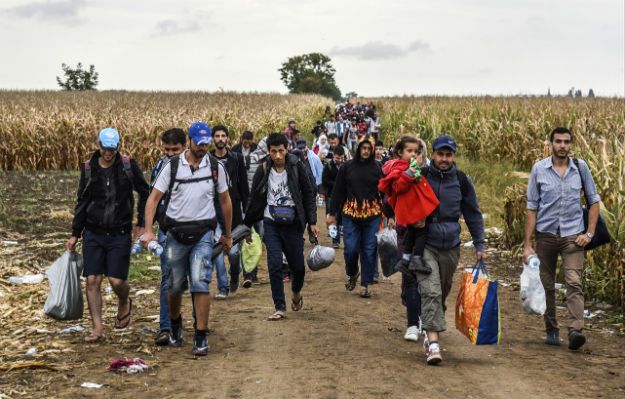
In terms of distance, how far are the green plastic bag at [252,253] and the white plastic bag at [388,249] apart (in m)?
1.93

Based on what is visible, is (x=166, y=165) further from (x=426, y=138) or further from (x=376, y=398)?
(x=426, y=138)

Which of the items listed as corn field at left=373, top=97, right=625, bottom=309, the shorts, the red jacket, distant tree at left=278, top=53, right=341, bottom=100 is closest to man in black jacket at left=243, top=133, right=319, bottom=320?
the shorts

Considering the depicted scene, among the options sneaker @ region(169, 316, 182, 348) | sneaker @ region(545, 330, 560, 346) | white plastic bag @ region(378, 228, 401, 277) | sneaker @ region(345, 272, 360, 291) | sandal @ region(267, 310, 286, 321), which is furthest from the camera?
sneaker @ region(345, 272, 360, 291)

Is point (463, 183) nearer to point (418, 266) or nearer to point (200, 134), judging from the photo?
point (418, 266)

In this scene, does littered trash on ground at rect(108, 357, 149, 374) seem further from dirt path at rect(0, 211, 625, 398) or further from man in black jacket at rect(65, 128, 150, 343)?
man in black jacket at rect(65, 128, 150, 343)

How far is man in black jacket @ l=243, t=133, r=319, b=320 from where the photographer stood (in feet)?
30.6

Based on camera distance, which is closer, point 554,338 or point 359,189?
point 554,338

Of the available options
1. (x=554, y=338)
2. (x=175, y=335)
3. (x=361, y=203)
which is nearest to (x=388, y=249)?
(x=361, y=203)

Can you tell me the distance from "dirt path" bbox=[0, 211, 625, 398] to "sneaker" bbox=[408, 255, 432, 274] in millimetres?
804

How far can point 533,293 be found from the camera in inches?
323

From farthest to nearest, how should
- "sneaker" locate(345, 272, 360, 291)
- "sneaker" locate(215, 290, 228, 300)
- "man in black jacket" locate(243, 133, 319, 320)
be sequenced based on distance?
"sneaker" locate(345, 272, 360, 291)
"sneaker" locate(215, 290, 228, 300)
"man in black jacket" locate(243, 133, 319, 320)

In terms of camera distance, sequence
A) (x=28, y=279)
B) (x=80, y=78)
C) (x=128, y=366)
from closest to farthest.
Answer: (x=128, y=366), (x=28, y=279), (x=80, y=78)

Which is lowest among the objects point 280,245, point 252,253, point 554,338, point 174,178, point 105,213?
point 554,338

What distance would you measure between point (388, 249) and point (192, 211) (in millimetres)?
2994
